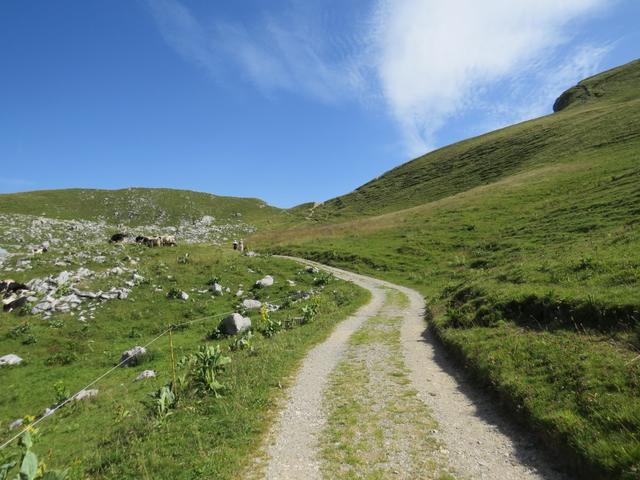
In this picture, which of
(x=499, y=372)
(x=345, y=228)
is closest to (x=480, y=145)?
(x=345, y=228)

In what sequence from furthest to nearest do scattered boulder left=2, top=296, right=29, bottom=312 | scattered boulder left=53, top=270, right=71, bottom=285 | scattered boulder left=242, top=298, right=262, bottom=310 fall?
scattered boulder left=53, top=270, right=71, bottom=285
scattered boulder left=242, top=298, right=262, bottom=310
scattered boulder left=2, top=296, right=29, bottom=312

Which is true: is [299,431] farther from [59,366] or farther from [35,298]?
[35,298]

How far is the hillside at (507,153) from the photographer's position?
8034 centimetres

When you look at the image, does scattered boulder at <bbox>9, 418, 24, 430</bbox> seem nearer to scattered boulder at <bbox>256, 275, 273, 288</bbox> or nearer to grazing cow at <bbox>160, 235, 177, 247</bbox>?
scattered boulder at <bbox>256, 275, 273, 288</bbox>

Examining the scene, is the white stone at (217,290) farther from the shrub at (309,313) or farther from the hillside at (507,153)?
the hillside at (507,153)

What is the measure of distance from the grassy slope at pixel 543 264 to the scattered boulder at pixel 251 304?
12.5 metres

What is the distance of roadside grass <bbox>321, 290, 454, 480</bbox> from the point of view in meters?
7.61

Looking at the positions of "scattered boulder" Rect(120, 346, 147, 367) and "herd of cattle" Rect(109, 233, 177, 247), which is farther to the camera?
"herd of cattle" Rect(109, 233, 177, 247)

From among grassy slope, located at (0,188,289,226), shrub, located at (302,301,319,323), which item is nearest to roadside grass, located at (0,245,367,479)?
shrub, located at (302,301,319,323)

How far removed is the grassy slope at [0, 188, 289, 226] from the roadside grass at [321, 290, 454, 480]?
8782 cm

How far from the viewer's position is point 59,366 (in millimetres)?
18844

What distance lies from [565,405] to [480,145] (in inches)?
4796

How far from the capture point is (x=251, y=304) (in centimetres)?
2805

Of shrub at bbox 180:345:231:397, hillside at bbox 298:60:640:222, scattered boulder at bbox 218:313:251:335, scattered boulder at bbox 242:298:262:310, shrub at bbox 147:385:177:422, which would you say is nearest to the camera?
shrub at bbox 147:385:177:422
